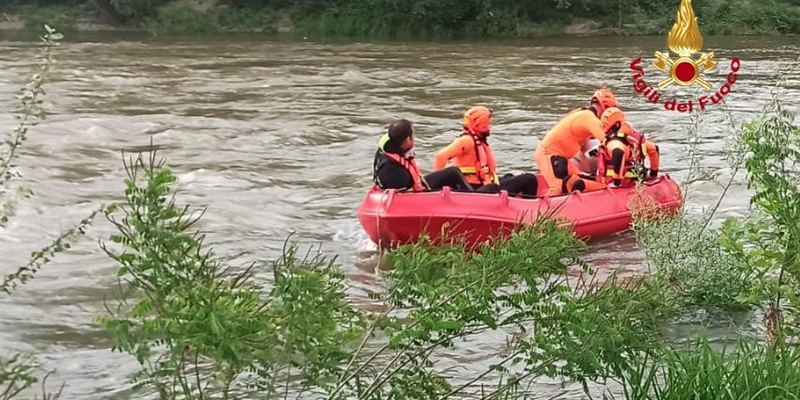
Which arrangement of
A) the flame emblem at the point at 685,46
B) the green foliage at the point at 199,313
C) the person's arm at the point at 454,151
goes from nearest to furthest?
the green foliage at the point at 199,313 < the flame emblem at the point at 685,46 < the person's arm at the point at 454,151

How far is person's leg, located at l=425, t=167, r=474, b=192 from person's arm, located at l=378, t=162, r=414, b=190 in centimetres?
37

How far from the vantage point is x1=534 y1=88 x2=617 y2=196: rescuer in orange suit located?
8977mm

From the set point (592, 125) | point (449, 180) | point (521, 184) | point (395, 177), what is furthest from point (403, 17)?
point (395, 177)

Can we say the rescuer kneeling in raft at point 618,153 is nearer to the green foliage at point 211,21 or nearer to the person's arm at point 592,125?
the person's arm at point 592,125

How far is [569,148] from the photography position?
9.28 meters

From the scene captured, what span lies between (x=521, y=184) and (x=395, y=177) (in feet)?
4.30

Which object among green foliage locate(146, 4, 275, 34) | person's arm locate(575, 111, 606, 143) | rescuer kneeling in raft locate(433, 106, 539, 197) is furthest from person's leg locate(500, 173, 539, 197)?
green foliage locate(146, 4, 275, 34)

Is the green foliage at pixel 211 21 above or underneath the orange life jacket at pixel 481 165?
underneath

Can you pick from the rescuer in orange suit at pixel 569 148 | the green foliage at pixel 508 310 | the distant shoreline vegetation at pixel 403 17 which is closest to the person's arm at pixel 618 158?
the rescuer in orange suit at pixel 569 148

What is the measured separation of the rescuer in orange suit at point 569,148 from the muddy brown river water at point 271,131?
689mm

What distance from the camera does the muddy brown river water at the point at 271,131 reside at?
23.4ft

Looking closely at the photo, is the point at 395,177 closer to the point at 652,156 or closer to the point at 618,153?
the point at 618,153

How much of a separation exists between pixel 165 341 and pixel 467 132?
20.3 feet

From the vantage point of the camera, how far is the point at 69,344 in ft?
20.1
